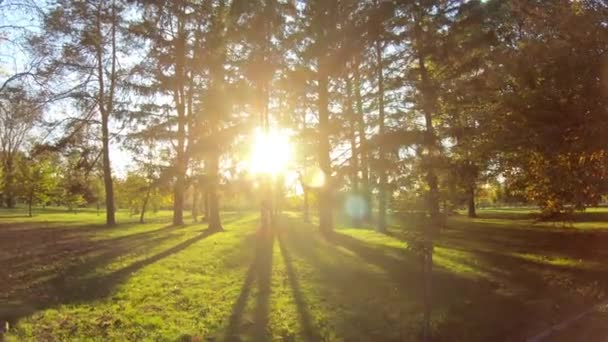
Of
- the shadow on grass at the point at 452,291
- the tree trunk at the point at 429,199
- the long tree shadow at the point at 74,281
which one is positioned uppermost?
the tree trunk at the point at 429,199

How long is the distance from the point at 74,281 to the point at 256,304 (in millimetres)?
3926

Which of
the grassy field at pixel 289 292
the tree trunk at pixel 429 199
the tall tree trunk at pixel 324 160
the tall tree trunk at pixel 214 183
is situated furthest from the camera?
the tall tree trunk at pixel 214 183

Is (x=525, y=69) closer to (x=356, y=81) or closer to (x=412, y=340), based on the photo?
(x=412, y=340)

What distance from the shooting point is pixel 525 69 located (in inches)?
398

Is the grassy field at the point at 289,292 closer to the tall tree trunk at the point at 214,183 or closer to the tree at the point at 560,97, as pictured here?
the tree at the point at 560,97

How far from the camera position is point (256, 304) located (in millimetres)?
7770

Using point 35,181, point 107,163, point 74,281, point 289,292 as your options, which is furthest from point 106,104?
point 35,181

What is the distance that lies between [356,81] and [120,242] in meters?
12.3

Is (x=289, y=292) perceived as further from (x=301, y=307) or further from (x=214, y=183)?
(x=214, y=183)

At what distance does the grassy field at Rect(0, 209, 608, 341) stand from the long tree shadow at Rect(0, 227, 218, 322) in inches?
1.0

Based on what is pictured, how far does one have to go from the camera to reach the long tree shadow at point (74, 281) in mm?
7383

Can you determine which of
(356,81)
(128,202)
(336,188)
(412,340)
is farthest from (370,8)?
(128,202)

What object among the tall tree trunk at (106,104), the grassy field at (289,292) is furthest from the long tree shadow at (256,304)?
the tall tree trunk at (106,104)

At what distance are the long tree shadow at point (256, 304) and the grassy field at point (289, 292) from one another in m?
0.03
